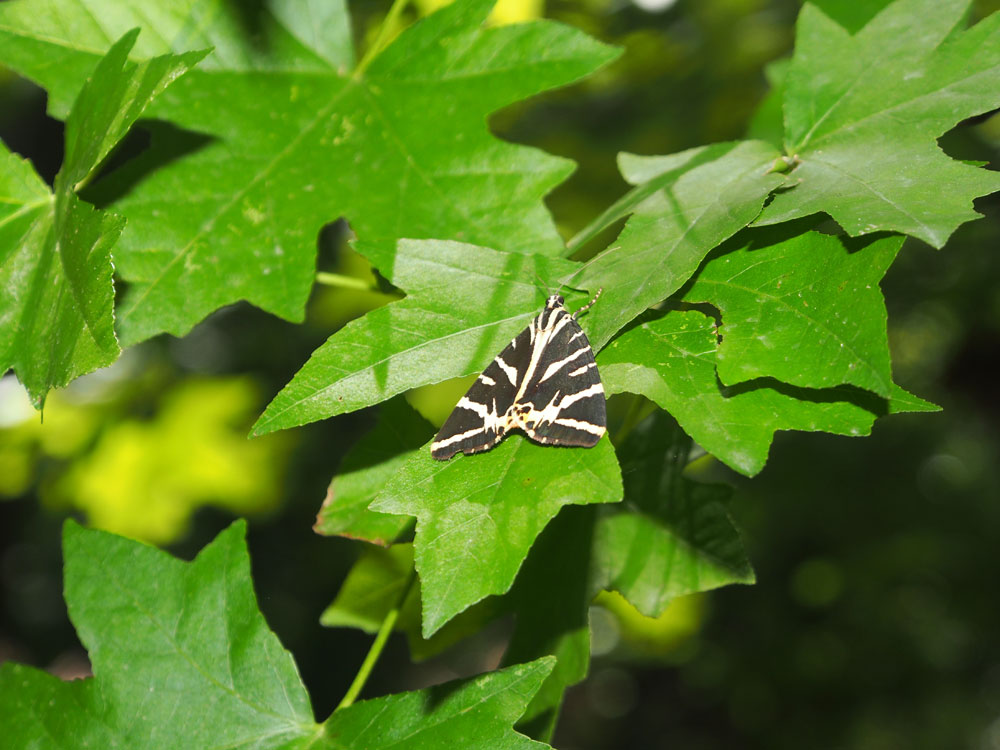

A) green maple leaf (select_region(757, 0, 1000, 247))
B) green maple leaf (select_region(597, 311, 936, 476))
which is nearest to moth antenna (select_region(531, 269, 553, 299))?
green maple leaf (select_region(597, 311, 936, 476))

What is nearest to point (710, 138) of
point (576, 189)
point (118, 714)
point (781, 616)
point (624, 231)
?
point (576, 189)

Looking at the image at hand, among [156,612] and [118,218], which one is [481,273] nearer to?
[118,218]

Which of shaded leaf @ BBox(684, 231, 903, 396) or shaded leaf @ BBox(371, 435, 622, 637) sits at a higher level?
shaded leaf @ BBox(684, 231, 903, 396)

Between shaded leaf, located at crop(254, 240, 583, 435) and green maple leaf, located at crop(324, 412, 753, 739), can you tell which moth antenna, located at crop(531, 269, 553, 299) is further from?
green maple leaf, located at crop(324, 412, 753, 739)

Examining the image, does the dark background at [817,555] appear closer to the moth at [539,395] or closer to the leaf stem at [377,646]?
the leaf stem at [377,646]

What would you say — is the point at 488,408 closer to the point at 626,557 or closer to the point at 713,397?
the point at 713,397
